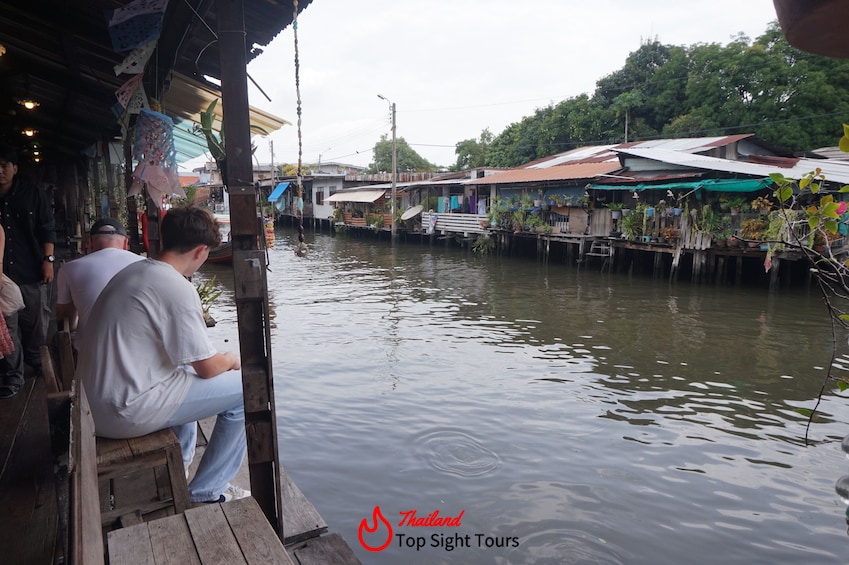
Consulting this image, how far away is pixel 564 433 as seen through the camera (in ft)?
18.9

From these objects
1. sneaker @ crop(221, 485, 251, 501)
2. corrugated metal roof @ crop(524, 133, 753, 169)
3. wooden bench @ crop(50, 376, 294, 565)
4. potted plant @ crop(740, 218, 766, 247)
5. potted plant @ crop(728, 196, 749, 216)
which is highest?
corrugated metal roof @ crop(524, 133, 753, 169)

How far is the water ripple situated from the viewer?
4.96m

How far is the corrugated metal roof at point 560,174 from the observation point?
19533 mm

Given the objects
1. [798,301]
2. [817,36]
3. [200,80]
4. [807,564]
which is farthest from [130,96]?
[798,301]

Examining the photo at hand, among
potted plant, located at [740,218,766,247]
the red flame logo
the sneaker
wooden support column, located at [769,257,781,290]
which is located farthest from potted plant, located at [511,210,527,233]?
the sneaker

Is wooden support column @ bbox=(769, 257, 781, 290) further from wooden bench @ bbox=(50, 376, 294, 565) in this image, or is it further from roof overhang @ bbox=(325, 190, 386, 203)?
roof overhang @ bbox=(325, 190, 386, 203)

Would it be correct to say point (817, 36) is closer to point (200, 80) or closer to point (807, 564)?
point (807, 564)

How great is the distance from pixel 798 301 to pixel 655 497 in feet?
37.2

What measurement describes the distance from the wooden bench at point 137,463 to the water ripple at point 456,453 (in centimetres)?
281

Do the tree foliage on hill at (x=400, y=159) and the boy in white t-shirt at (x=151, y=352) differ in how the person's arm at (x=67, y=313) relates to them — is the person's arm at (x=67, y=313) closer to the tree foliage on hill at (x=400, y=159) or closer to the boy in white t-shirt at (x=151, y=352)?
A: the boy in white t-shirt at (x=151, y=352)

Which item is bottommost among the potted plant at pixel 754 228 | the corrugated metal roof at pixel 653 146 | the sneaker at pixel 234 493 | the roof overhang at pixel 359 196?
the sneaker at pixel 234 493

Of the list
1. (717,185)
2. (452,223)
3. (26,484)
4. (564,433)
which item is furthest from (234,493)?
(452,223)

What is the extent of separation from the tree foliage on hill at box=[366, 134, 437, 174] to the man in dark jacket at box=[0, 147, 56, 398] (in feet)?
161

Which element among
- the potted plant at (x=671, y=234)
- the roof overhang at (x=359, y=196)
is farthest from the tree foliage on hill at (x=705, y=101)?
the potted plant at (x=671, y=234)
